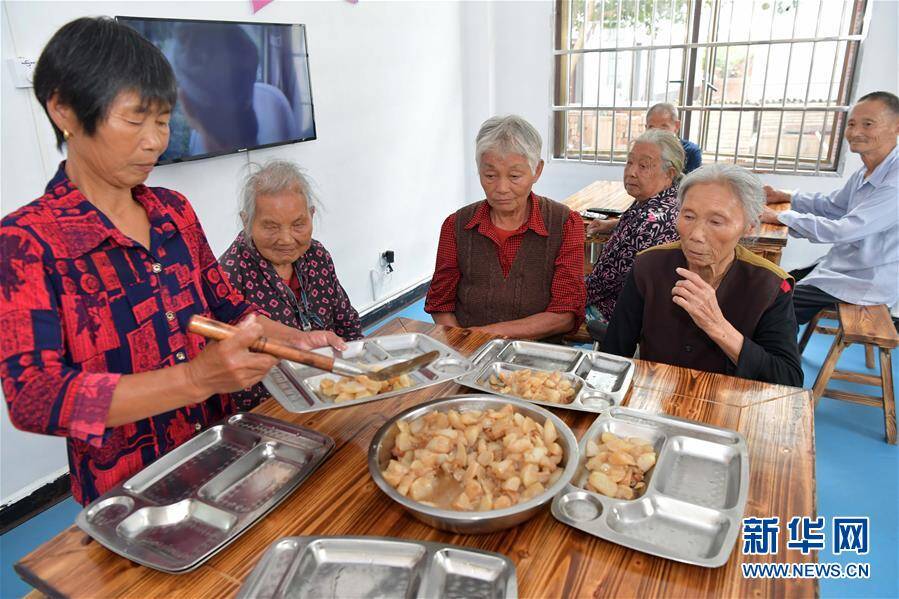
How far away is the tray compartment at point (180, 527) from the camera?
965 mm

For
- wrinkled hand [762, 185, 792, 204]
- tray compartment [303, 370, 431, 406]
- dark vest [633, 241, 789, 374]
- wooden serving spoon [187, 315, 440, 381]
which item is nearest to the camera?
wooden serving spoon [187, 315, 440, 381]

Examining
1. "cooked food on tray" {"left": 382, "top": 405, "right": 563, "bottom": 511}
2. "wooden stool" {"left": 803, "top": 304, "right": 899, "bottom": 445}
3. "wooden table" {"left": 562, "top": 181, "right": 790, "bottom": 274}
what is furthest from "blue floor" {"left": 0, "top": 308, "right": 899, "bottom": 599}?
"cooked food on tray" {"left": 382, "top": 405, "right": 563, "bottom": 511}

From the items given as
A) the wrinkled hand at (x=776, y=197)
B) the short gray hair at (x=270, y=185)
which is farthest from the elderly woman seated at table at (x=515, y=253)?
the wrinkled hand at (x=776, y=197)

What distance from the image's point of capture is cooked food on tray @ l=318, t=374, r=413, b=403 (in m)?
1.39

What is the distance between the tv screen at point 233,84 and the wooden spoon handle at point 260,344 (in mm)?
1997

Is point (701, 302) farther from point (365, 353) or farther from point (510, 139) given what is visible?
point (365, 353)

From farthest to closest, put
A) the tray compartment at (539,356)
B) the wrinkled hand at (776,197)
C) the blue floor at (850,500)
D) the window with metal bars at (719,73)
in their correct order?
the window with metal bars at (719,73) < the wrinkled hand at (776,197) < the blue floor at (850,500) < the tray compartment at (539,356)

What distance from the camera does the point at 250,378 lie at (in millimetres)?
1007

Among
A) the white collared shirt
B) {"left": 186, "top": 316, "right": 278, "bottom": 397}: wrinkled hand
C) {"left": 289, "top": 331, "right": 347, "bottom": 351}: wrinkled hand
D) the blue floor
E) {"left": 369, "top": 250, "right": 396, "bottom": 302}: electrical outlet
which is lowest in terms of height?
the blue floor

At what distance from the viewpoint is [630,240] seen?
259 cm

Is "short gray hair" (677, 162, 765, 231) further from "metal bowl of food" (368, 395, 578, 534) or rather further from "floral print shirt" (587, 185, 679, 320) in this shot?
"metal bowl of food" (368, 395, 578, 534)

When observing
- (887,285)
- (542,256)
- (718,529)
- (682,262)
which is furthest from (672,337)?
(887,285)

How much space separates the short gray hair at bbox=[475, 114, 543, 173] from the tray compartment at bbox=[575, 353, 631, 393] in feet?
2.69

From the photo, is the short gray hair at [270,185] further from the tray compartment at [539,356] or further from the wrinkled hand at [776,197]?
the wrinkled hand at [776,197]
